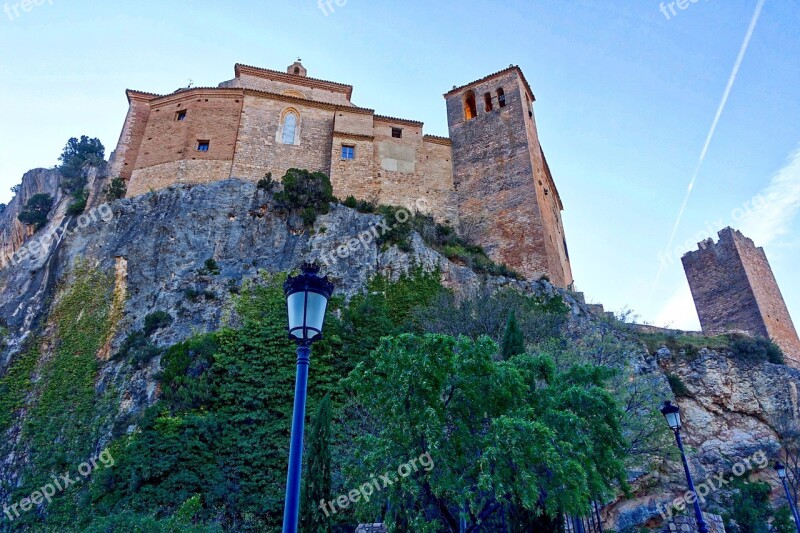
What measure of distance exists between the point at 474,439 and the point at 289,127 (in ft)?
78.6

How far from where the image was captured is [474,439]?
875 cm

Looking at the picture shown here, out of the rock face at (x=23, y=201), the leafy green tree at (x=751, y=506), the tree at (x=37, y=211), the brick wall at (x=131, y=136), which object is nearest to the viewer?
the leafy green tree at (x=751, y=506)

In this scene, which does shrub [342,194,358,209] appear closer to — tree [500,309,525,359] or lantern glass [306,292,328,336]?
tree [500,309,525,359]

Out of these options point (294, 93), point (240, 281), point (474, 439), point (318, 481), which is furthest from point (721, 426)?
point (294, 93)

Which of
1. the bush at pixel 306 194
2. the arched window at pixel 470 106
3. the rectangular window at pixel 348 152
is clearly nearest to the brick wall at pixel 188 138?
the bush at pixel 306 194

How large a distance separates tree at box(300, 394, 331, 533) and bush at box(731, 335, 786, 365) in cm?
1864

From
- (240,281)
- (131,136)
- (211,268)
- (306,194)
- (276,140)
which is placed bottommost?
(240,281)

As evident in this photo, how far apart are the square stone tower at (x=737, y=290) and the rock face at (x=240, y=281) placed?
1221 centimetres

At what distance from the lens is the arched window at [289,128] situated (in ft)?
94.2

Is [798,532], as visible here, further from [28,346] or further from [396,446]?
[28,346]

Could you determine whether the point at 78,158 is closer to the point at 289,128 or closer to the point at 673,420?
the point at 289,128

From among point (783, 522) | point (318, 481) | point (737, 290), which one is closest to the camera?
point (318, 481)

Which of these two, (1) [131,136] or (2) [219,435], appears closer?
(2) [219,435]

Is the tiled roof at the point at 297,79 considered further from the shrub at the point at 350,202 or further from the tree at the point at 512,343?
the tree at the point at 512,343
